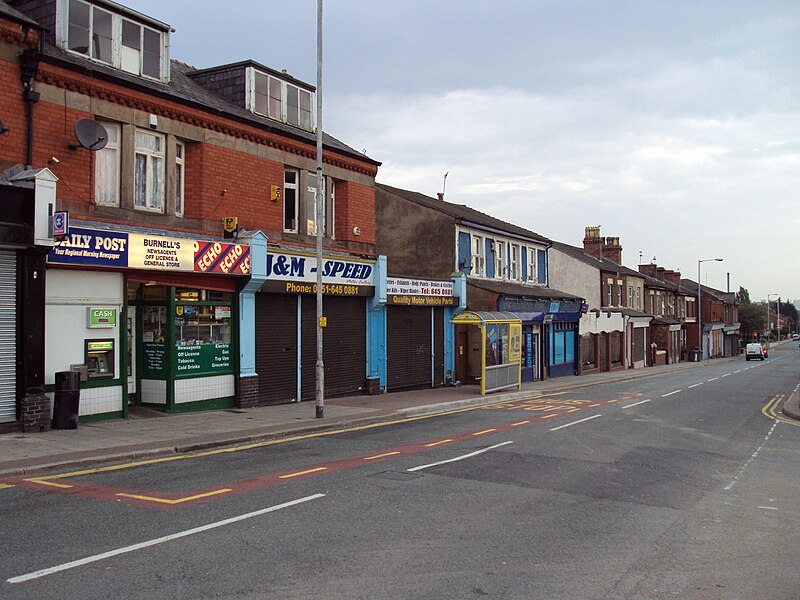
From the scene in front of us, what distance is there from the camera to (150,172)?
55.8ft

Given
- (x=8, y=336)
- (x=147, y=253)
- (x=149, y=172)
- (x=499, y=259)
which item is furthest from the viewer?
(x=499, y=259)

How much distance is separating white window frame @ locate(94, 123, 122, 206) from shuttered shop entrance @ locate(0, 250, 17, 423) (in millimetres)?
2854

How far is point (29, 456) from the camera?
36.3ft

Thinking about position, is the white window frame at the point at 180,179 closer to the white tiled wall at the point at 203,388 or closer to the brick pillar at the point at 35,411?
the white tiled wall at the point at 203,388

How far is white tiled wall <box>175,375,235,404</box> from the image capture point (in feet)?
56.5

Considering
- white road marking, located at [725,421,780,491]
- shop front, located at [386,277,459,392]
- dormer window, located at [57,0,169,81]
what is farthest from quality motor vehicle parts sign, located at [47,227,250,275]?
white road marking, located at [725,421,780,491]

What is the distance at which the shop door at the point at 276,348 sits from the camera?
1945 centimetres

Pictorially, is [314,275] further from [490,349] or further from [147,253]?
[490,349]

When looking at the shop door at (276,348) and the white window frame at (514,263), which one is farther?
the white window frame at (514,263)

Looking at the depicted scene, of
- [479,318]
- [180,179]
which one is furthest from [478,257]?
[180,179]

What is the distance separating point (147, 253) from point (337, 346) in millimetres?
7858

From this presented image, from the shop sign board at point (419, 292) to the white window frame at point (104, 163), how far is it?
10.1 meters

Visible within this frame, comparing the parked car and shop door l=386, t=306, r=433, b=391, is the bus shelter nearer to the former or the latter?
shop door l=386, t=306, r=433, b=391

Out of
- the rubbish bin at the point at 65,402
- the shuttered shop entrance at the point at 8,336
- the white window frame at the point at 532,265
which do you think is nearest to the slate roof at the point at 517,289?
the white window frame at the point at 532,265
